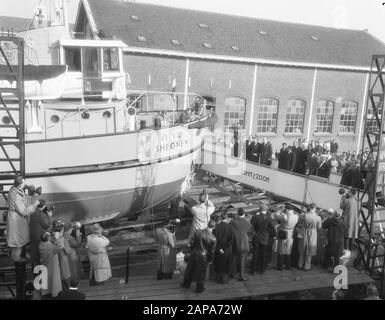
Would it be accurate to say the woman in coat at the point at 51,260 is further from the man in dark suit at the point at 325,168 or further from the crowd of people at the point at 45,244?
the man in dark suit at the point at 325,168

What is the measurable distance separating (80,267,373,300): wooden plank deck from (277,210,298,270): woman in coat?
0.25m

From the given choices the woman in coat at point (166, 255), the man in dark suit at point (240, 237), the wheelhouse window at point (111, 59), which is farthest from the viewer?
the wheelhouse window at point (111, 59)

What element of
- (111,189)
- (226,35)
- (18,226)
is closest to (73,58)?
(111,189)

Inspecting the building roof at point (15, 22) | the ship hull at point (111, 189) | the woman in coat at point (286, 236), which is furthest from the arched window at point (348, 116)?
the building roof at point (15, 22)

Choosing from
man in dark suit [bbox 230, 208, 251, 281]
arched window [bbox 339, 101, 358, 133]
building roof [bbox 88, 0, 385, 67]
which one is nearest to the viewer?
man in dark suit [bbox 230, 208, 251, 281]

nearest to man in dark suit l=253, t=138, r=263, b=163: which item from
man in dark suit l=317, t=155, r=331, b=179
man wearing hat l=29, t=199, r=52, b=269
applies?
man in dark suit l=317, t=155, r=331, b=179

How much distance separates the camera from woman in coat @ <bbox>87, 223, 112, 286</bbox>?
6908 millimetres

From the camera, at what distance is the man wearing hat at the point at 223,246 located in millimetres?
7125

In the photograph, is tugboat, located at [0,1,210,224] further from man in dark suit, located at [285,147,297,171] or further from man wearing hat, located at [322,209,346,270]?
man wearing hat, located at [322,209,346,270]

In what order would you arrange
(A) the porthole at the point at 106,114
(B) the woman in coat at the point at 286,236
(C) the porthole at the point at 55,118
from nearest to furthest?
1. (B) the woman in coat at the point at 286,236
2. (C) the porthole at the point at 55,118
3. (A) the porthole at the point at 106,114

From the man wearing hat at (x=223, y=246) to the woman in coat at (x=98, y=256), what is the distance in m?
1.90

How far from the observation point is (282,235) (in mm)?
7836
